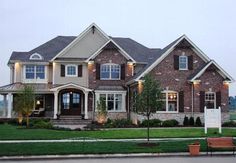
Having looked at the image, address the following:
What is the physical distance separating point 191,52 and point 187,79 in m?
2.59

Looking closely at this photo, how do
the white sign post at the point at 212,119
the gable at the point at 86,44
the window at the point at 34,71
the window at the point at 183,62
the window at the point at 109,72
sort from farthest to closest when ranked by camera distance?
1. the gable at the point at 86,44
2. the window at the point at 34,71
3. the window at the point at 109,72
4. the window at the point at 183,62
5. the white sign post at the point at 212,119

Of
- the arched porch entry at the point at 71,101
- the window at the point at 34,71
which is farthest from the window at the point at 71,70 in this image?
the window at the point at 34,71

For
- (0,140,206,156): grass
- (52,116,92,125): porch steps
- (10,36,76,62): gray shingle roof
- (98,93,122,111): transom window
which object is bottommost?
(0,140,206,156): grass

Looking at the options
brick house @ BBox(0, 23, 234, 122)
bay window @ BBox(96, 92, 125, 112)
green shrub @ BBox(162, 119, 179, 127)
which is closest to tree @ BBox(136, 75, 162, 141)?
green shrub @ BBox(162, 119, 179, 127)

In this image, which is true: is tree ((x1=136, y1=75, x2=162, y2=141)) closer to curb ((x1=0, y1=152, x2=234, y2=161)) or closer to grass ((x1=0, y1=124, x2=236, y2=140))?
grass ((x1=0, y1=124, x2=236, y2=140))

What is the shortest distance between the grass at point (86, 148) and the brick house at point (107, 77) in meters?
14.0

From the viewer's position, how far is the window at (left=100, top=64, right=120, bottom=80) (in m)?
35.7

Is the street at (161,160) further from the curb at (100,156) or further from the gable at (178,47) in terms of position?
the gable at (178,47)

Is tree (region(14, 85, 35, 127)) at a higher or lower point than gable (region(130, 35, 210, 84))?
lower

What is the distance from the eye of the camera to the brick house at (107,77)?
31281 millimetres

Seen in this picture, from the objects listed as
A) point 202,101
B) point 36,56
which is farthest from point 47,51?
point 202,101

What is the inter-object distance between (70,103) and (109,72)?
5.10 metres

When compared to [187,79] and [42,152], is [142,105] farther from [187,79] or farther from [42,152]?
[187,79]

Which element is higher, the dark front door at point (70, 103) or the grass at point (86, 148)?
the dark front door at point (70, 103)
